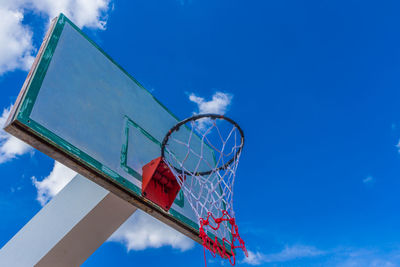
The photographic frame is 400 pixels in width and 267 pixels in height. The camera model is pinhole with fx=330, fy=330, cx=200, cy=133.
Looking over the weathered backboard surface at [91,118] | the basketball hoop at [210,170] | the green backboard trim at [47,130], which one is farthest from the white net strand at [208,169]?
the green backboard trim at [47,130]

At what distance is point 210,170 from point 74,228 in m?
1.31

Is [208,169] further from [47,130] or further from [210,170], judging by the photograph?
[47,130]

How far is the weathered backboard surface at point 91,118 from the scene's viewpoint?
76.4 inches

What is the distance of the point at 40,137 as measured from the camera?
1861 millimetres

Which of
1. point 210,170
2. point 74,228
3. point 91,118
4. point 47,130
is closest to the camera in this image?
point 47,130

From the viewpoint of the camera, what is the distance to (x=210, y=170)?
10.6ft

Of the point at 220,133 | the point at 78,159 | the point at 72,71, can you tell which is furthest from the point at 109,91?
the point at 220,133

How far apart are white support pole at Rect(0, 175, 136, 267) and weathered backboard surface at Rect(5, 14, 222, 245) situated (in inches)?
17.0

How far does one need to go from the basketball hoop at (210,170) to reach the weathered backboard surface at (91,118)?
0.14 meters

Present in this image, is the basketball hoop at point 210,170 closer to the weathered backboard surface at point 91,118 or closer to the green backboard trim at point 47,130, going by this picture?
the weathered backboard surface at point 91,118

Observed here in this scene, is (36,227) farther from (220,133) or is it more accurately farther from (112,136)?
(220,133)

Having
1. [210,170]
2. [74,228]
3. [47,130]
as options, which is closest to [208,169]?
[210,170]

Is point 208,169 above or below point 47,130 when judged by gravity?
above

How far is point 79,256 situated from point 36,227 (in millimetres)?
523
